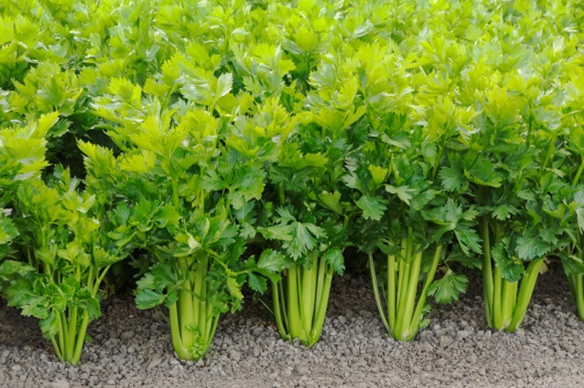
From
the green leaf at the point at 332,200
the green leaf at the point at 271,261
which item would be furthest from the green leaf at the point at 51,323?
the green leaf at the point at 332,200

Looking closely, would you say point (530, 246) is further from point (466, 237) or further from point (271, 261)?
point (271, 261)

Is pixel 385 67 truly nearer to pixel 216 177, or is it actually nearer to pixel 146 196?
pixel 216 177

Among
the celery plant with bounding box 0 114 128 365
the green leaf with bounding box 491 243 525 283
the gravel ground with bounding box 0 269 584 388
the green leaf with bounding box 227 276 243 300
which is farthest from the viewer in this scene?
the green leaf with bounding box 491 243 525 283

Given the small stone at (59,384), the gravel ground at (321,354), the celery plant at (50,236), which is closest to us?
the celery plant at (50,236)

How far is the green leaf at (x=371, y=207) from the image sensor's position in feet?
9.66

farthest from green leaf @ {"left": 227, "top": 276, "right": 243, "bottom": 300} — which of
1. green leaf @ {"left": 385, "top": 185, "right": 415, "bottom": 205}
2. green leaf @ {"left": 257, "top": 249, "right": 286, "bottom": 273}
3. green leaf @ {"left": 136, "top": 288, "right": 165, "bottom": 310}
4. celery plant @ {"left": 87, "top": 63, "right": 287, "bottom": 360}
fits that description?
green leaf @ {"left": 385, "top": 185, "right": 415, "bottom": 205}

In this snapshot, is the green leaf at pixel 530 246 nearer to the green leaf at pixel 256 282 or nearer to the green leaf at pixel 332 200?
the green leaf at pixel 332 200

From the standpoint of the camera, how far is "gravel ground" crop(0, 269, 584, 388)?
309 centimetres

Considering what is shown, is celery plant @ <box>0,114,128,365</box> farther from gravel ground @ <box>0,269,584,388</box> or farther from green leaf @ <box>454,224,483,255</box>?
green leaf @ <box>454,224,483,255</box>

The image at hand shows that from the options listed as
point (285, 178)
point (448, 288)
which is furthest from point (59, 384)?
point (448, 288)

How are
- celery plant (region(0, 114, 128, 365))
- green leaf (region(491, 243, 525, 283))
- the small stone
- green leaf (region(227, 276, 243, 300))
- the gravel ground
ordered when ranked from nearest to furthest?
celery plant (region(0, 114, 128, 365))
green leaf (region(227, 276, 243, 300))
the small stone
the gravel ground
green leaf (region(491, 243, 525, 283))

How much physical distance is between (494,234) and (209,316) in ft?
4.22

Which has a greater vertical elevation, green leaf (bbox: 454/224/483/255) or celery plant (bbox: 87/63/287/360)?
celery plant (bbox: 87/63/287/360)

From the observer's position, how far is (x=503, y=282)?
3457mm
